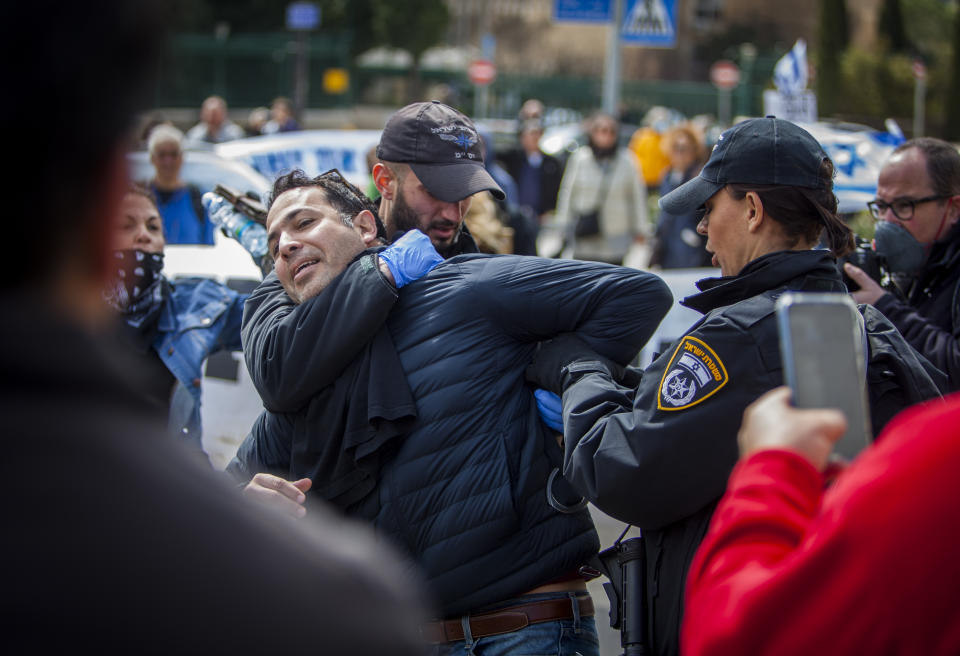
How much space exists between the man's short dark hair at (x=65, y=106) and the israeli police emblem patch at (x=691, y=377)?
56.1 inches

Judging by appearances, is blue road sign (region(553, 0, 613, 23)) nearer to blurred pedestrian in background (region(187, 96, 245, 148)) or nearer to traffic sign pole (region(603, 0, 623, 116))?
traffic sign pole (region(603, 0, 623, 116))

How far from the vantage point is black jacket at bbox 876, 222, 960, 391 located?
348 cm

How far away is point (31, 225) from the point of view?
934mm

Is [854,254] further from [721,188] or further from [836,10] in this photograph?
[836,10]

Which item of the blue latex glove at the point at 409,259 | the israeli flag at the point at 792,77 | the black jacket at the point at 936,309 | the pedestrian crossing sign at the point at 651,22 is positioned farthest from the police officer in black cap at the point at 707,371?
the pedestrian crossing sign at the point at 651,22

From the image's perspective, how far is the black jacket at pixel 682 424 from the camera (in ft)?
7.11

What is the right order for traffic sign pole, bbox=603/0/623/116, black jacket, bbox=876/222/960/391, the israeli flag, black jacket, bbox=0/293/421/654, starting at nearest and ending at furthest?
black jacket, bbox=0/293/421/654 < black jacket, bbox=876/222/960/391 < the israeli flag < traffic sign pole, bbox=603/0/623/116

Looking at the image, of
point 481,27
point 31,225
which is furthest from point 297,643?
point 481,27

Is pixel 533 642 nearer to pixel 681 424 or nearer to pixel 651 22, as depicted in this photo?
pixel 681 424

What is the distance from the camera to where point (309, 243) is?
109 inches

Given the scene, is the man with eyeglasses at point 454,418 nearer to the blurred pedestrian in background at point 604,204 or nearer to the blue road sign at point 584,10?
Answer: the blurred pedestrian in background at point 604,204

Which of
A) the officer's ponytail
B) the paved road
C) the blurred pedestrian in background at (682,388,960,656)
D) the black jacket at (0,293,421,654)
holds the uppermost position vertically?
the officer's ponytail

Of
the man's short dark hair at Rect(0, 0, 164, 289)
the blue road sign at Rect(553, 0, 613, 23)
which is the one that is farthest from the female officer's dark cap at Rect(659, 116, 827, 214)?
the blue road sign at Rect(553, 0, 613, 23)

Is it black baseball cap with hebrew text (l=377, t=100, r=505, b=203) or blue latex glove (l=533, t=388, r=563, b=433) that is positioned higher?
black baseball cap with hebrew text (l=377, t=100, r=505, b=203)
